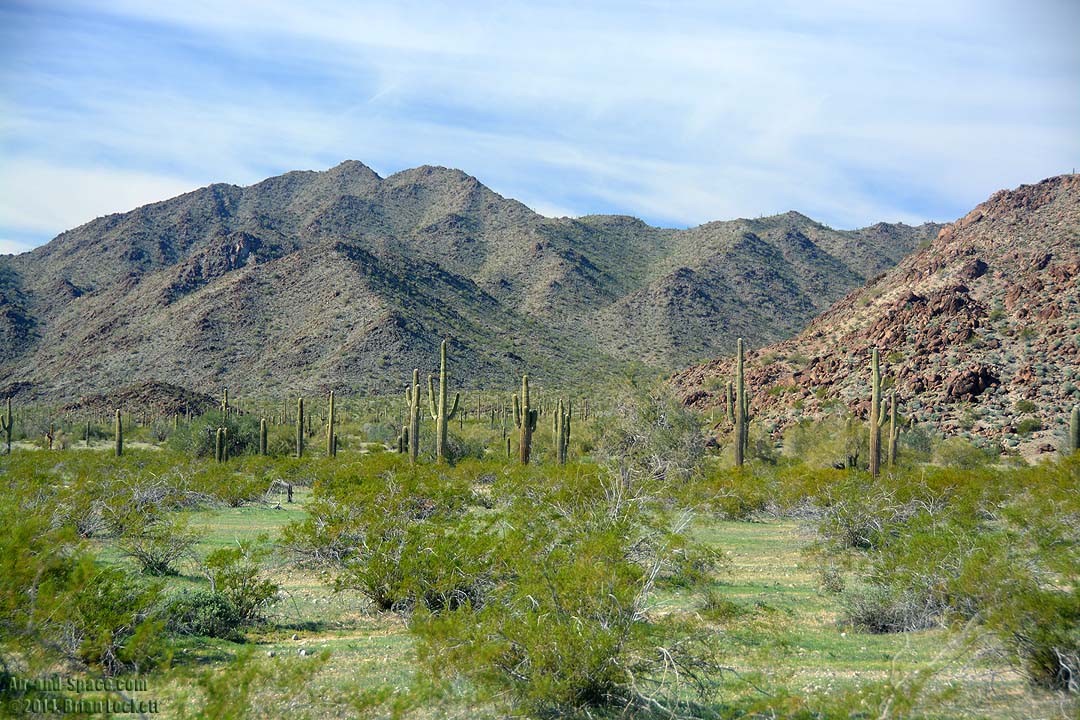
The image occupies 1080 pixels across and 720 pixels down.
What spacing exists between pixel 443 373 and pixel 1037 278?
32.9 m

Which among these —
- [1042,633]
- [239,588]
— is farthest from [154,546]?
[1042,633]

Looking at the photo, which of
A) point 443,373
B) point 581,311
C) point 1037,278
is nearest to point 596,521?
point 443,373

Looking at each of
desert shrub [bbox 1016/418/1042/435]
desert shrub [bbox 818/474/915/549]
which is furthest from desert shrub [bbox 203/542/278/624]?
desert shrub [bbox 1016/418/1042/435]

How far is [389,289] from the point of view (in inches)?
3243

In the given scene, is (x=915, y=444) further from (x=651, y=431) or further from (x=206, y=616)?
(x=206, y=616)

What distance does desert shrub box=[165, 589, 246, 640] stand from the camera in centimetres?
879

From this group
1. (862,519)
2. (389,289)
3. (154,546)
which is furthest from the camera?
(389,289)

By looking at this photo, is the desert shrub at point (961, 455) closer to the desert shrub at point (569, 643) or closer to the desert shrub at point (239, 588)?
the desert shrub at point (569, 643)

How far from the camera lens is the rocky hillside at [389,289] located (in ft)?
243

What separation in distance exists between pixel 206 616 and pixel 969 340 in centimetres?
3877

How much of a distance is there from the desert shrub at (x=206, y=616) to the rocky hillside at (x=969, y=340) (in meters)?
30.6

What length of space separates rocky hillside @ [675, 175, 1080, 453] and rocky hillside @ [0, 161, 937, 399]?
2896cm

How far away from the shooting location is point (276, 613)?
10344 millimetres

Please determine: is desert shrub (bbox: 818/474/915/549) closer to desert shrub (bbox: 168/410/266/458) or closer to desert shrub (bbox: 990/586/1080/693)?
desert shrub (bbox: 990/586/1080/693)
